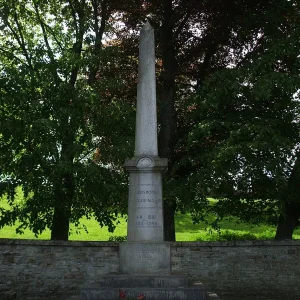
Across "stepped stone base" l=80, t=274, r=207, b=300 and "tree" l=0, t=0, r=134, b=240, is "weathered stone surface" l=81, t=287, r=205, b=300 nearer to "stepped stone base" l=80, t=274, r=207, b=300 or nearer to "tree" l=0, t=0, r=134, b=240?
"stepped stone base" l=80, t=274, r=207, b=300

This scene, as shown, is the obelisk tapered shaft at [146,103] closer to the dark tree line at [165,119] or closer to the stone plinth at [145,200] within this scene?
the stone plinth at [145,200]

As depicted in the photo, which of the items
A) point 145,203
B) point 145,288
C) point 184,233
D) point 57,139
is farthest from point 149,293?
point 184,233

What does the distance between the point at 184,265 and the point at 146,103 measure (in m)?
4.70

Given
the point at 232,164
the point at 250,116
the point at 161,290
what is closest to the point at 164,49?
the point at 250,116

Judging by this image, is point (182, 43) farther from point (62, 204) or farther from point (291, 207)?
point (62, 204)

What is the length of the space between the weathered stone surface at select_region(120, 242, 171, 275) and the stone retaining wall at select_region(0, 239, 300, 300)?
318cm

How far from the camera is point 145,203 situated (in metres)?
8.85

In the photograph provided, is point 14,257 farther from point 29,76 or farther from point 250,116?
point 250,116

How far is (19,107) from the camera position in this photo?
40.0 ft

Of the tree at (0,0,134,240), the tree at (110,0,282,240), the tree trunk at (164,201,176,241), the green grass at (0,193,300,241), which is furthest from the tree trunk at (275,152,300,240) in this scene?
the tree at (0,0,134,240)

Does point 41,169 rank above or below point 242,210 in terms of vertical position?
above

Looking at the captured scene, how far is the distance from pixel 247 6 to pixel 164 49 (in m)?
2.96

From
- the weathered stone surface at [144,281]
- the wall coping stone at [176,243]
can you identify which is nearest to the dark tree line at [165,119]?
the wall coping stone at [176,243]

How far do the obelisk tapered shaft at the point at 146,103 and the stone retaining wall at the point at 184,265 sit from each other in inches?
145
